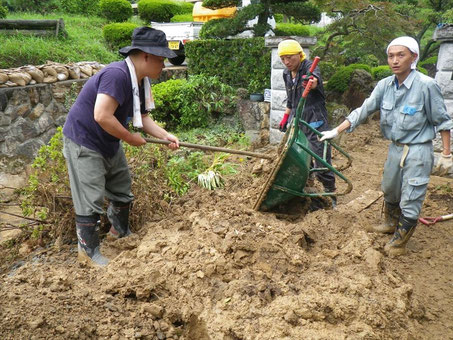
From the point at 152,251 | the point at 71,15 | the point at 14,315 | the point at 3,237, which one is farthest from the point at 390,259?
the point at 71,15

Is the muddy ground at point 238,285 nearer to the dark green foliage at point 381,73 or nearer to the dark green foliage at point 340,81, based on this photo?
the dark green foliage at point 340,81

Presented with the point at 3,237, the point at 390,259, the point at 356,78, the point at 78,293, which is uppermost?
the point at 356,78

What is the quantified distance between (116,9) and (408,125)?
11508mm

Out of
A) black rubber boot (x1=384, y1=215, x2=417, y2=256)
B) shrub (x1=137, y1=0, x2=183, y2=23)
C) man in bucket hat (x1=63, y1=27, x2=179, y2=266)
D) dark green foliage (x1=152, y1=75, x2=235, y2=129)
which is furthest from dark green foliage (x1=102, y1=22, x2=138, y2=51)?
black rubber boot (x1=384, y1=215, x2=417, y2=256)

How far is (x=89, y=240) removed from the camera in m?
3.34

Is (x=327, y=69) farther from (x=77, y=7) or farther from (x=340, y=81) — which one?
(x=77, y=7)

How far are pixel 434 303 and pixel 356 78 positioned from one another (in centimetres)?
559

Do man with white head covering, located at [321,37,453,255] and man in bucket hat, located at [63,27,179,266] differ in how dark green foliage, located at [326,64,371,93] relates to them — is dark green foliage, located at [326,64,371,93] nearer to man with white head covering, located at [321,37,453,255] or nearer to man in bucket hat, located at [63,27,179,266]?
man with white head covering, located at [321,37,453,255]

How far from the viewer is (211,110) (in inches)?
302

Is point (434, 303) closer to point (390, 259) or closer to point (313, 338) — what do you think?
point (390, 259)

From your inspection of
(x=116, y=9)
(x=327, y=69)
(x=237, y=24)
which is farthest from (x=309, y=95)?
(x=116, y=9)

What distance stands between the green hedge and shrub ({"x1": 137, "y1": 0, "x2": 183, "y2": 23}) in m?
5.85

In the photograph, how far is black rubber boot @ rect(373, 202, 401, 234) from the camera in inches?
155

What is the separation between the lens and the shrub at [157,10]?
13.3 meters
